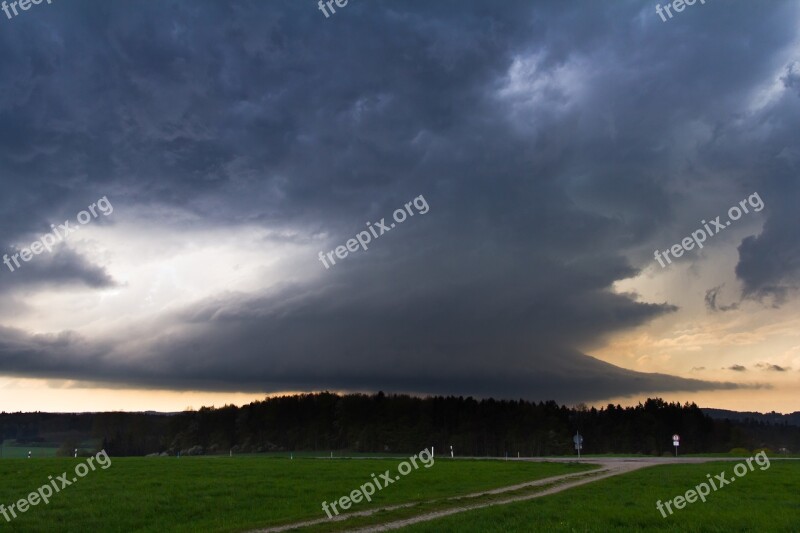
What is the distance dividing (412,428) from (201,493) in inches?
5215

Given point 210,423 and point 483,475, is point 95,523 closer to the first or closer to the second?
point 483,475

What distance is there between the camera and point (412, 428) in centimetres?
16038

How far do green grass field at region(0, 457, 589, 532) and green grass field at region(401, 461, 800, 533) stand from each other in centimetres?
626

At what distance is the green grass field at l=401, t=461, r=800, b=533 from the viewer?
20.1 meters

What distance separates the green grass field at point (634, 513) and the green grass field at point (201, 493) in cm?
626

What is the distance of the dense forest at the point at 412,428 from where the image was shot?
517 ft

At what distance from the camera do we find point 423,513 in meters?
25.8

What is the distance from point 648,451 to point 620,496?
138683 millimetres
